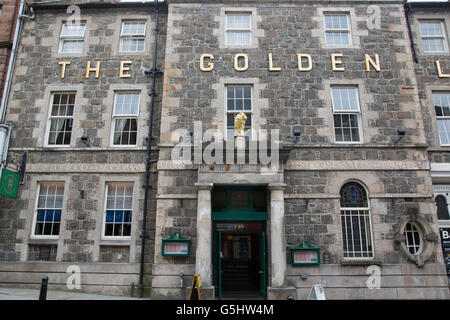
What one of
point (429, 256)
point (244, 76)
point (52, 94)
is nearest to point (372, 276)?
point (429, 256)

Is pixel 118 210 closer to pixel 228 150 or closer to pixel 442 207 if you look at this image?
pixel 228 150

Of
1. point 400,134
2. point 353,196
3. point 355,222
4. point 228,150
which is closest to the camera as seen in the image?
point 228,150

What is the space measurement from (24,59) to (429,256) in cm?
1722

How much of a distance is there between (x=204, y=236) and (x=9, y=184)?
7330mm

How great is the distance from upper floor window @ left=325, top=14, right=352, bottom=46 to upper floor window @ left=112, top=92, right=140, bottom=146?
8215 mm

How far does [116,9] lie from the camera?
43.4ft

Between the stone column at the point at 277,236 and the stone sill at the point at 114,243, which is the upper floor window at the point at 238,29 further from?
the stone sill at the point at 114,243

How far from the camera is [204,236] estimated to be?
9664 mm

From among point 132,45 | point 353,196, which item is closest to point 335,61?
point 353,196

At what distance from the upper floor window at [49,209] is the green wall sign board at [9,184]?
77cm
